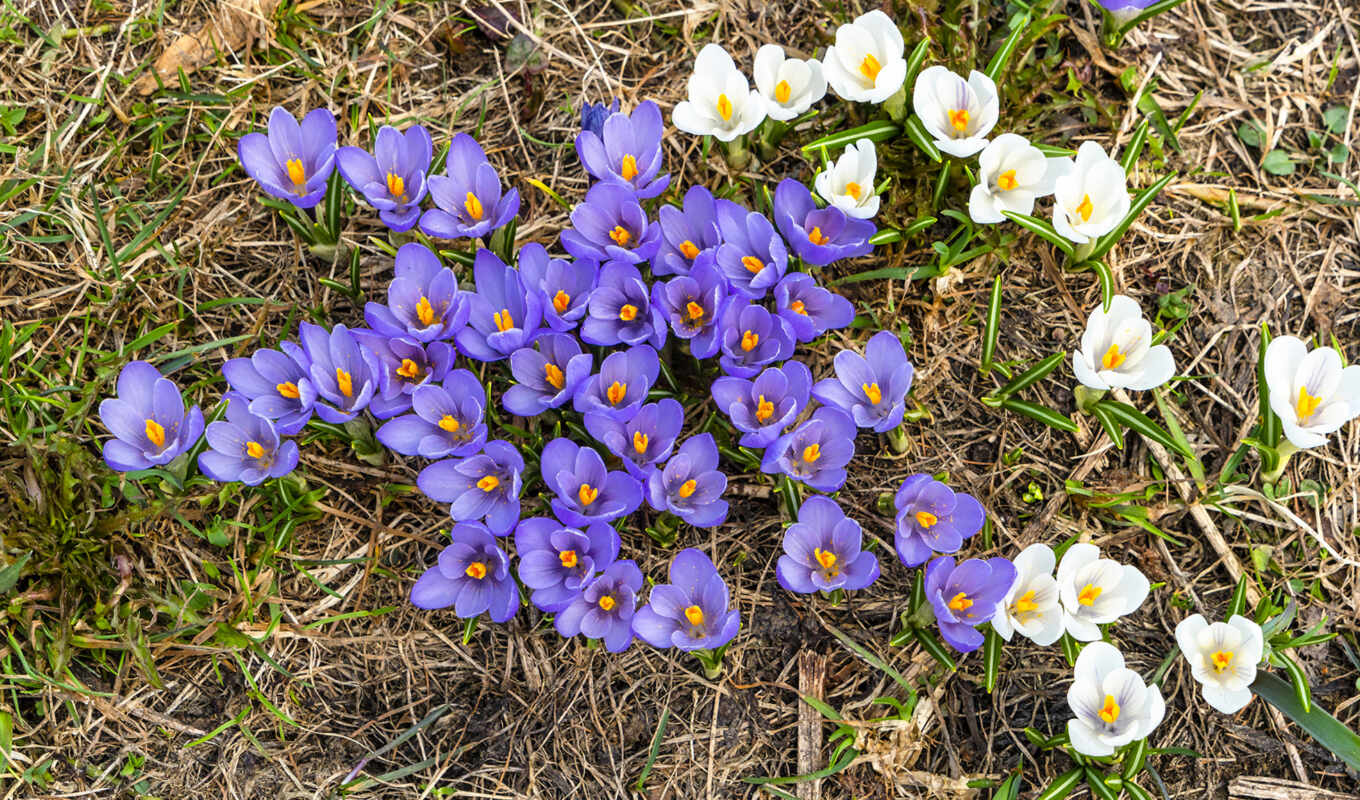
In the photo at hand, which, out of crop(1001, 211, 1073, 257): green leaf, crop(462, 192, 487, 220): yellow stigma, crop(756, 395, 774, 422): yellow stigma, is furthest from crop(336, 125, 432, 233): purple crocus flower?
crop(1001, 211, 1073, 257): green leaf

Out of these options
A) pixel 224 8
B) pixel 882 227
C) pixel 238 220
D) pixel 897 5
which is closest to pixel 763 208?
pixel 882 227

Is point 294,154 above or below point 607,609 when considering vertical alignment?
above

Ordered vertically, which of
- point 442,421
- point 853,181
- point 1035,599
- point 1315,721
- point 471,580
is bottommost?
point 1315,721

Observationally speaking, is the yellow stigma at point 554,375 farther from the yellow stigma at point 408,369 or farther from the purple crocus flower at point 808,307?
the purple crocus flower at point 808,307

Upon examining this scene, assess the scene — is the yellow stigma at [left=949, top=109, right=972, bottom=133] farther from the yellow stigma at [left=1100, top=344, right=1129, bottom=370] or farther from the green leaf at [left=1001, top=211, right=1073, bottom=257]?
the yellow stigma at [left=1100, top=344, right=1129, bottom=370]

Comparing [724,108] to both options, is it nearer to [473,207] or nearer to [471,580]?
[473,207]

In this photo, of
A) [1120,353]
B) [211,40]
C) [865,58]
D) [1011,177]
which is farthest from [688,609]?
[211,40]
